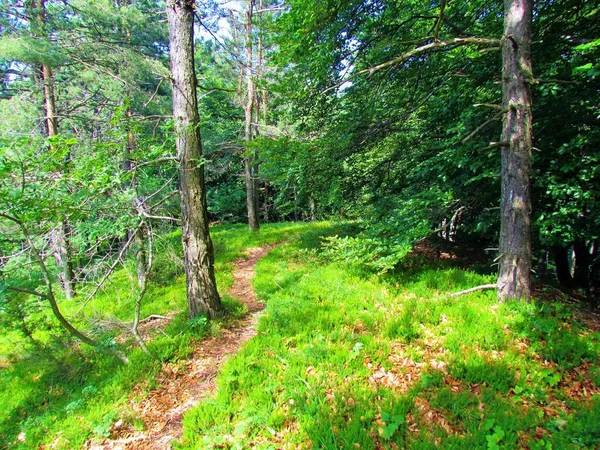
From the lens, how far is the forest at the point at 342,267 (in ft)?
9.48

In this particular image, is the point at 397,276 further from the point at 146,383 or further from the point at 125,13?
the point at 125,13

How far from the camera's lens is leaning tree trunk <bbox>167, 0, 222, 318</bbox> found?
4.34 metres

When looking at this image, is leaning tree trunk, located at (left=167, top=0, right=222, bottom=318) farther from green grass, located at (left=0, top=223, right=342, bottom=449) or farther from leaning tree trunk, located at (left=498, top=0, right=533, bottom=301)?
leaning tree trunk, located at (left=498, top=0, right=533, bottom=301)

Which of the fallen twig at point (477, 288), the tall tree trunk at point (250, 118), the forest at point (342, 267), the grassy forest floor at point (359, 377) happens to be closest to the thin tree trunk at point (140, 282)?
the forest at point (342, 267)

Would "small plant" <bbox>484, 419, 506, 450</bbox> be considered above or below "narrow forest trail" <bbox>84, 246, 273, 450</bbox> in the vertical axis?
above

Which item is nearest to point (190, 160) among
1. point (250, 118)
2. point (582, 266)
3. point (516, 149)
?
point (516, 149)

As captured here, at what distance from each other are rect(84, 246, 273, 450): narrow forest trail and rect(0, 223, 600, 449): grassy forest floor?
5cm

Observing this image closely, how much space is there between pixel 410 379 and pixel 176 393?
2770mm

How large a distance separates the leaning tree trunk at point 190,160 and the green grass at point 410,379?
4.05 feet

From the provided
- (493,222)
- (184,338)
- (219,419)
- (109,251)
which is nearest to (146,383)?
(184,338)

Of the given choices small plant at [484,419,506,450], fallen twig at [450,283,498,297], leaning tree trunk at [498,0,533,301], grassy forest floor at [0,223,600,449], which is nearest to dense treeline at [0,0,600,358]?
leaning tree trunk at [498,0,533,301]

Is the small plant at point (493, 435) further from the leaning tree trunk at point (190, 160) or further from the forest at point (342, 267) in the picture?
the leaning tree trunk at point (190, 160)

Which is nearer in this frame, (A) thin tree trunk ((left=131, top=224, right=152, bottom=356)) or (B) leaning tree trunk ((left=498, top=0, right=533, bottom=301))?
(B) leaning tree trunk ((left=498, top=0, right=533, bottom=301))

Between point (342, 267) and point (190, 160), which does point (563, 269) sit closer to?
point (342, 267)
